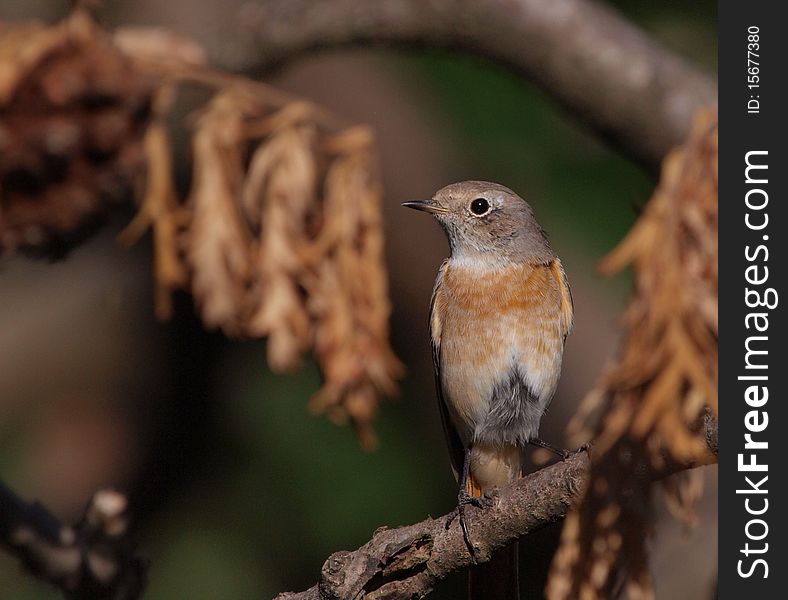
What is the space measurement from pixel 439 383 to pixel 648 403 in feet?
4.33

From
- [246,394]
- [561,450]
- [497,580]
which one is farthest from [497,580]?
[246,394]

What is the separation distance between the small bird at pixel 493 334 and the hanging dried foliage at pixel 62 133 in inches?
34.0

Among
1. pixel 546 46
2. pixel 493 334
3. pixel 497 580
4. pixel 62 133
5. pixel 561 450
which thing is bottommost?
pixel 497 580

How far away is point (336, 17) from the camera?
379 cm

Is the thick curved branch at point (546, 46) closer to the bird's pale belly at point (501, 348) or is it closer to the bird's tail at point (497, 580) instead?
the bird's pale belly at point (501, 348)

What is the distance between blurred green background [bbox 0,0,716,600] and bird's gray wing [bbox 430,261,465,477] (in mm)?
787

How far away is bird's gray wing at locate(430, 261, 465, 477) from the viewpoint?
3.48 metres

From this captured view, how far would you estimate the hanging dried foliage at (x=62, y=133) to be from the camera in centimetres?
296

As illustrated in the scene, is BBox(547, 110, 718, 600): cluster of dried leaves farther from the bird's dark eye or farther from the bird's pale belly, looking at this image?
the bird's dark eye

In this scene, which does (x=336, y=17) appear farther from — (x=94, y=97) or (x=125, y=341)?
(x=125, y=341)

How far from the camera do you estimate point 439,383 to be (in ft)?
11.7

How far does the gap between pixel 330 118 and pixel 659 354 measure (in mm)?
1295
